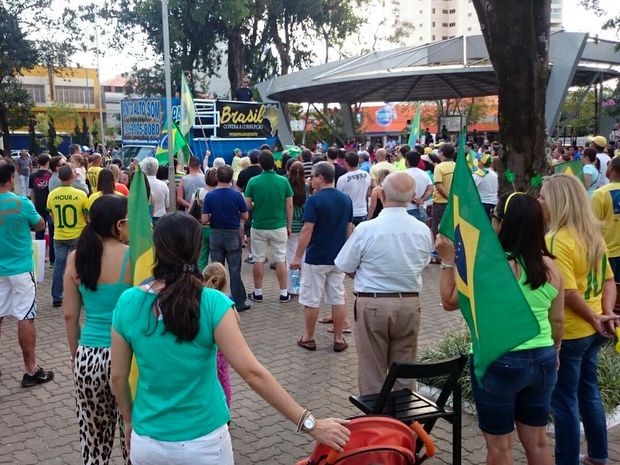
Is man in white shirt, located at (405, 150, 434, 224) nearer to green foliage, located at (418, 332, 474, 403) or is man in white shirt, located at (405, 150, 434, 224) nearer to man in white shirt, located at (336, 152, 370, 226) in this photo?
man in white shirt, located at (336, 152, 370, 226)

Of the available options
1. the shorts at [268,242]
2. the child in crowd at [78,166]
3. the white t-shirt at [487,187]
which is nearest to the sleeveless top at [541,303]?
the shorts at [268,242]

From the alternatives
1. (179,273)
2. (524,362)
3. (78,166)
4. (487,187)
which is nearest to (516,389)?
(524,362)

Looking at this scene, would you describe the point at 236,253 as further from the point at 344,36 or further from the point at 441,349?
the point at 344,36

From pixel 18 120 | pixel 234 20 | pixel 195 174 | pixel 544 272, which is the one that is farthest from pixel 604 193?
pixel 18 120

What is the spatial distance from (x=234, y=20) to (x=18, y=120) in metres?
13.5

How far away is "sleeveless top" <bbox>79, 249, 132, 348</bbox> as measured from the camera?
3.41m

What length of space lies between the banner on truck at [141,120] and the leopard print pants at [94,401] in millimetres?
15891

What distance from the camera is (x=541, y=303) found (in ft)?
10.3

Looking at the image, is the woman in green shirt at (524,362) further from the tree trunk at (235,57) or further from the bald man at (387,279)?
the tree trunk at (235,57)

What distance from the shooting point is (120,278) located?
3.44 metres

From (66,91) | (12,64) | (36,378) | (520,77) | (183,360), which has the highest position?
(66,91)

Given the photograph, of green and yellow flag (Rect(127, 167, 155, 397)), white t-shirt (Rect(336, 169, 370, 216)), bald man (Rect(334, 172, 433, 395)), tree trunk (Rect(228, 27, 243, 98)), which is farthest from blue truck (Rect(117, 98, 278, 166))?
green and yellow flag (Rect(127, 167, 155, 397))

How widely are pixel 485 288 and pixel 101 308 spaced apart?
2.02 m

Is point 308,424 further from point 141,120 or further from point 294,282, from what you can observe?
point 141,120
